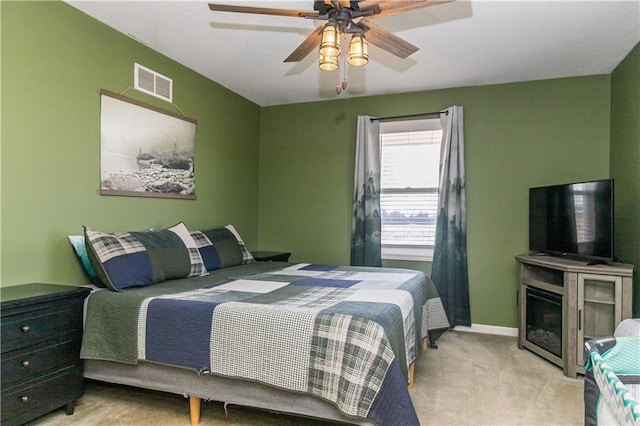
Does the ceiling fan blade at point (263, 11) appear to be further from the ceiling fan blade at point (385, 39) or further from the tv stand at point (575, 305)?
the tv stand at point (575, 305)

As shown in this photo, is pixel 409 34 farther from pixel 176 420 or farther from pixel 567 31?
pixel 176 420

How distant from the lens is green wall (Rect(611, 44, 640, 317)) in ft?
9.92

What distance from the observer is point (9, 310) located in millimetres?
1897

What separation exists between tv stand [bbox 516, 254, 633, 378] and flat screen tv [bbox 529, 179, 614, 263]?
11cm

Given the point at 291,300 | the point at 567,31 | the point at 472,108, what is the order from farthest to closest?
the point at 472,108 < the point at 567,31 < the point at 291,300

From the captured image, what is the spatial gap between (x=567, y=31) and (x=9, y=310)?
3.84 meters

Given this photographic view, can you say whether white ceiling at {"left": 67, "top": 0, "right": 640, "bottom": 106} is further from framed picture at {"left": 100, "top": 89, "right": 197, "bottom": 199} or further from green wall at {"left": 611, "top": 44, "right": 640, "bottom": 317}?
framed picture at {"left": 100, "top": 89, "right": 197, "bottom": 199}

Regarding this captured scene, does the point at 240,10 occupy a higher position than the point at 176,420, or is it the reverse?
the point at 240,10

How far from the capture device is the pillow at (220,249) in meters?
3.34

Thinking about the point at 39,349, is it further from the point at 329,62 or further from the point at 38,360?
the point at 329,62

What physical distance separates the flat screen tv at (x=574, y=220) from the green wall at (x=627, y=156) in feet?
0.95

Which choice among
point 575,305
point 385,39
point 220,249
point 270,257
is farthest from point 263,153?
point 575,305

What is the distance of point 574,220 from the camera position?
319cm

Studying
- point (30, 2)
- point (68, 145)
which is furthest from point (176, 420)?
point (30, 2)
